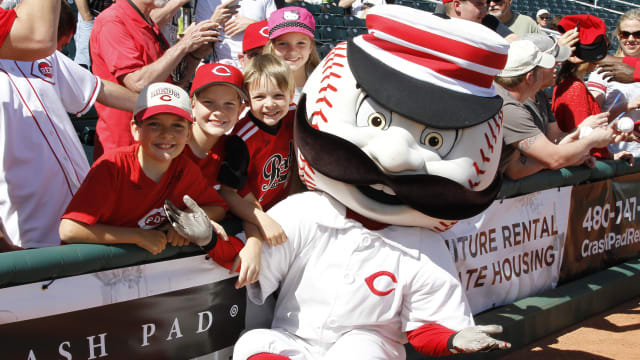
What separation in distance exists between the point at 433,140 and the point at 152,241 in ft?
3.76

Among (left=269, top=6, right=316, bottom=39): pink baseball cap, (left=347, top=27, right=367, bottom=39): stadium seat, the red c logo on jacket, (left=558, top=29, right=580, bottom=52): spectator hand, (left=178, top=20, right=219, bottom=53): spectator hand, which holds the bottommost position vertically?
the red c logo on jacket

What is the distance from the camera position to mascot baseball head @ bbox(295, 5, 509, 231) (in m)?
2.58

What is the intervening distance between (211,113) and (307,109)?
397mm

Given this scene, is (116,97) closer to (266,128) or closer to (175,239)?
(266,128)

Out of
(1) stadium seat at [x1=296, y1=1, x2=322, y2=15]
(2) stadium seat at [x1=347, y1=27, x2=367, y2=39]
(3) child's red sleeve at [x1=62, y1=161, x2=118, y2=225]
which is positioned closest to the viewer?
(3) child's red sleeve at [x1=62, y1=161, x2=118, y2=225]

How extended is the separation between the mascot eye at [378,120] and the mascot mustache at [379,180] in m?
0.16

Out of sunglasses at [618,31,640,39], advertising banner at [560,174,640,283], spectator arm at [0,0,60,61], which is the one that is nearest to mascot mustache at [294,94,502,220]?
spectator arm at [0,0,60,61]

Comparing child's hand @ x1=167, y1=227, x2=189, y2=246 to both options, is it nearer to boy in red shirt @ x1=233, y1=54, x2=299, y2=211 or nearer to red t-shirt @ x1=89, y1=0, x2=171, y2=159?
boy in red shirt @ x1=233, y1=54, x2=299, y2=211

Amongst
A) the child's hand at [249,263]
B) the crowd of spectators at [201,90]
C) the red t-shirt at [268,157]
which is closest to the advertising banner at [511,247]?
the crowd of spectators at [201,90]

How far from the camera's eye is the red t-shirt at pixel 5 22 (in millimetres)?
2020

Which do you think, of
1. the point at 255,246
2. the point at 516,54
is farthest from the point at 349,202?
the point at 516,54

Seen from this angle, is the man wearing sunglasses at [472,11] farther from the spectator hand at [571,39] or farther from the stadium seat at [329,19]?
the stadium seat at [329,19]

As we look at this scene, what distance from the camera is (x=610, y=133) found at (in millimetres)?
4230

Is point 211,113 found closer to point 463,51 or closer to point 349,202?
point 349,202
